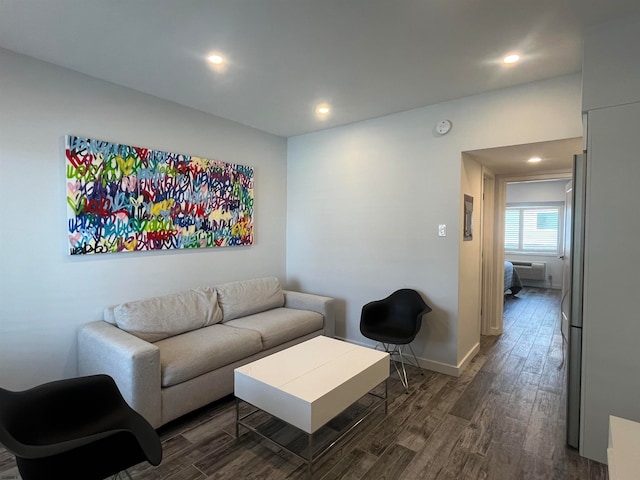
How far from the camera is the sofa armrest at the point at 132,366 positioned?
2.16 meters

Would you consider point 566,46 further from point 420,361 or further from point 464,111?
point 420,361

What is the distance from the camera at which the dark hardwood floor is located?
200 cm

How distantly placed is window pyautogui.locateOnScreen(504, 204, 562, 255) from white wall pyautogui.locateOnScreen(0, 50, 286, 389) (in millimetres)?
7647

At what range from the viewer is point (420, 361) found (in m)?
3.52

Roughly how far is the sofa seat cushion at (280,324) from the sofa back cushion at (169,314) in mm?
263

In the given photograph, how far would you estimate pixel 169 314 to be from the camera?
2.94m

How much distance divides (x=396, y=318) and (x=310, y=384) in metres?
1.68

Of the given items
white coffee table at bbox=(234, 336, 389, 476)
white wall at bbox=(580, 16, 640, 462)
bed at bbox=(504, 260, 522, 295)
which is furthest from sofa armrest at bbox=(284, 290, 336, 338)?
bed at bbox=(504, 260, 522, 295)

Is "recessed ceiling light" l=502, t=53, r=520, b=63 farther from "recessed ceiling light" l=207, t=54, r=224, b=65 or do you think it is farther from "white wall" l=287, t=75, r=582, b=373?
"recessed ceiling light" l=207, t=54, r=224, b=65

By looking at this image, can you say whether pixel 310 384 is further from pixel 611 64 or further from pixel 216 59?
pixel 611 64

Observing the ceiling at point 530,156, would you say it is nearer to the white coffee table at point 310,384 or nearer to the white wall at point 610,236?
the white wall at point 610,236

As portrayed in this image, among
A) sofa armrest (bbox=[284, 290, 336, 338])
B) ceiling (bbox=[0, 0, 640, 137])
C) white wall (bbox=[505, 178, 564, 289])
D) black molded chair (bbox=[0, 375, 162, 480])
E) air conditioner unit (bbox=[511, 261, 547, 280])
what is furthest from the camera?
air conditioner unit (bbox=[511, 261, 547, 280])

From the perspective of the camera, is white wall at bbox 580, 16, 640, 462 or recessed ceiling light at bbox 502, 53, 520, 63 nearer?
white wall at bbox 580, 16, 640, 462

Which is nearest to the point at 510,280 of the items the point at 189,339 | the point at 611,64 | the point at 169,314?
the point at 611,64
